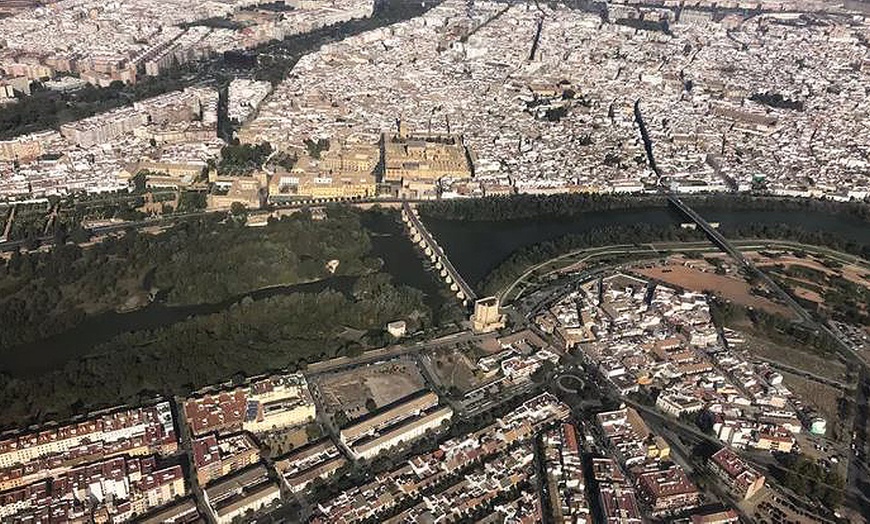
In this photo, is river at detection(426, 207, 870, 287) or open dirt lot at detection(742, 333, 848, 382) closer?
open dirt lot at detection(742, 333, 848, 382)

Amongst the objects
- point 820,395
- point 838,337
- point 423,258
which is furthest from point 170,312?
point 838,337

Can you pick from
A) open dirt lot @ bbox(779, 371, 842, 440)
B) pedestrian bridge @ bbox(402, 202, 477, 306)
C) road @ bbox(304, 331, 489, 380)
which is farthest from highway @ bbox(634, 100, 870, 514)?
pedestrian bridge @ bbox(402, 202, 477, 306)

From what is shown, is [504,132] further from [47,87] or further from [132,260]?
[47,87]

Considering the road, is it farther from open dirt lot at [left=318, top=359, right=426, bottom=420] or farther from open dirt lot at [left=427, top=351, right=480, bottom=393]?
open dirt lot at [left=427, top=351, right=480, bottom=393]

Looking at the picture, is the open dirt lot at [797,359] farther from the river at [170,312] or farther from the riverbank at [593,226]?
the river at [170,312]

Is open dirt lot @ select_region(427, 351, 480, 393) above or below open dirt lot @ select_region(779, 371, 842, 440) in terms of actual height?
below

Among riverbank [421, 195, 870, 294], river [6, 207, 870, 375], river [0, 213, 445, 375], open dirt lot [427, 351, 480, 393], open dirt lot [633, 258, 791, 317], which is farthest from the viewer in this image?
riverbank [421, 195, 870, 294]
